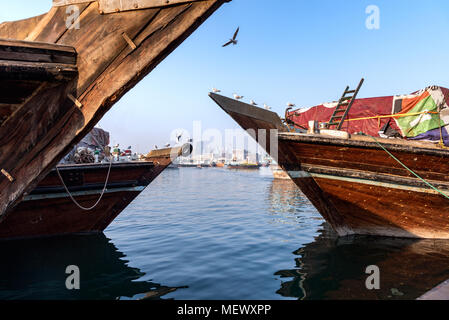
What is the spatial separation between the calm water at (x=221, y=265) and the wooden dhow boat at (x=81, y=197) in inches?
14.7

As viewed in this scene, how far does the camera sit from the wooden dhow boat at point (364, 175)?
5.71m

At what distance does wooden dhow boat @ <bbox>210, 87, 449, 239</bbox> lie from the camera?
5711mm

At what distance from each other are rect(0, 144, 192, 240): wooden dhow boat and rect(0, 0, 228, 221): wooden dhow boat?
141 inches

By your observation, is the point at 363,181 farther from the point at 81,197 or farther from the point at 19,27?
the point at 81,197

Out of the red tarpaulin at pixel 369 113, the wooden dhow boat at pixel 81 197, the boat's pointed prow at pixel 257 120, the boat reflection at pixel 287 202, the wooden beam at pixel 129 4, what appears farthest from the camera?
the boat reflection at pixel 287 202

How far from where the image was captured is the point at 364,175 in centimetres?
616

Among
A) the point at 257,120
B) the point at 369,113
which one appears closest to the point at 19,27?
the point at 257,120

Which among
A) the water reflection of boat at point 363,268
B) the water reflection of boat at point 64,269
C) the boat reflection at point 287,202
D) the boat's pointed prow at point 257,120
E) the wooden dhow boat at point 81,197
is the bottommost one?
the boat reflection at point 287,202

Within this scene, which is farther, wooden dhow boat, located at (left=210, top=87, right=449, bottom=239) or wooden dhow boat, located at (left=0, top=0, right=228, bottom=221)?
wooden dhow boat, located at (left=210, top=87, right=449, bottom=239)

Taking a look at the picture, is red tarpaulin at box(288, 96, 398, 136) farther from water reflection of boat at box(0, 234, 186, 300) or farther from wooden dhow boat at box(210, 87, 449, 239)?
water reflection of boat at box(0, 234, 186, 300)

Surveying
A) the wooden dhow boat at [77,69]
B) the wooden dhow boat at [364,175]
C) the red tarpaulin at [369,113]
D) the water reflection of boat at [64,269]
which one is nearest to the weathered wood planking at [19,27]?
the wooden dhow boat at [77,69]

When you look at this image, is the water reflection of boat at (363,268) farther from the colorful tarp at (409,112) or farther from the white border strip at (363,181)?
the colorful tarp at (409,112)

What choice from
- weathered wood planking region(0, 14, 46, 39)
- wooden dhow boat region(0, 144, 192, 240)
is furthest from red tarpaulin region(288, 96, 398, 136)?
weathered wood planking region(0, 14, 46, 39)
